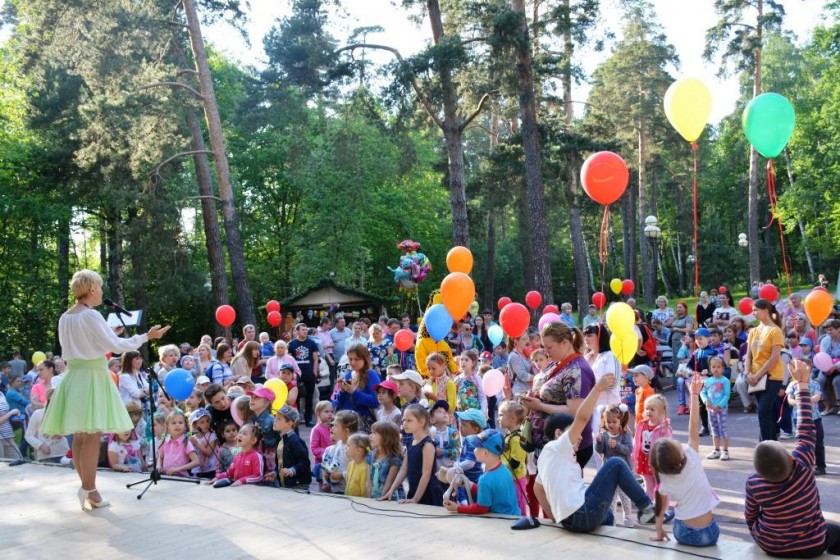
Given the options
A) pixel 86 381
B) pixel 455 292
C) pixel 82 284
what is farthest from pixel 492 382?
pixel 82 284

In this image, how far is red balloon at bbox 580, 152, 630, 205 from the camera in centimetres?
746

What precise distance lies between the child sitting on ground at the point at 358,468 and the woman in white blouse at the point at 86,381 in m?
1.84

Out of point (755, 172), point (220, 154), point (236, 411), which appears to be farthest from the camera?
point (755, 172)

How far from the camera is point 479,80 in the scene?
18328 millimetres

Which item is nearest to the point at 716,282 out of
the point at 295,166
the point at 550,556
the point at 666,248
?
the point at 666,248

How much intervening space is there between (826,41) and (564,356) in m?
29.7

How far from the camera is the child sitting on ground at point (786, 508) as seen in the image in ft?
13.5

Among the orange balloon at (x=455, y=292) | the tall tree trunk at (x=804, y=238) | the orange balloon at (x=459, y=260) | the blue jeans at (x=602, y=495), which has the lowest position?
the blue jeans at (x=602, y=495)

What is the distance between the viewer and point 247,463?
278 inches

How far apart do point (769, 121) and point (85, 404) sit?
6105 millimetres

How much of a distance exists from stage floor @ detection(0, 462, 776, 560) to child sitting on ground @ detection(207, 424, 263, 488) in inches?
12.9

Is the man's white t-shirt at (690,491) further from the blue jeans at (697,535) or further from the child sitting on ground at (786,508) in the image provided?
the child sitting on ground at (786,508)

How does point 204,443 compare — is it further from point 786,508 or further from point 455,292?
point 786,508

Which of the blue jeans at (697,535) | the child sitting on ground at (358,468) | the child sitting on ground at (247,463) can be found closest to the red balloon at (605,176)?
the child sitting on ground at (358,468)
